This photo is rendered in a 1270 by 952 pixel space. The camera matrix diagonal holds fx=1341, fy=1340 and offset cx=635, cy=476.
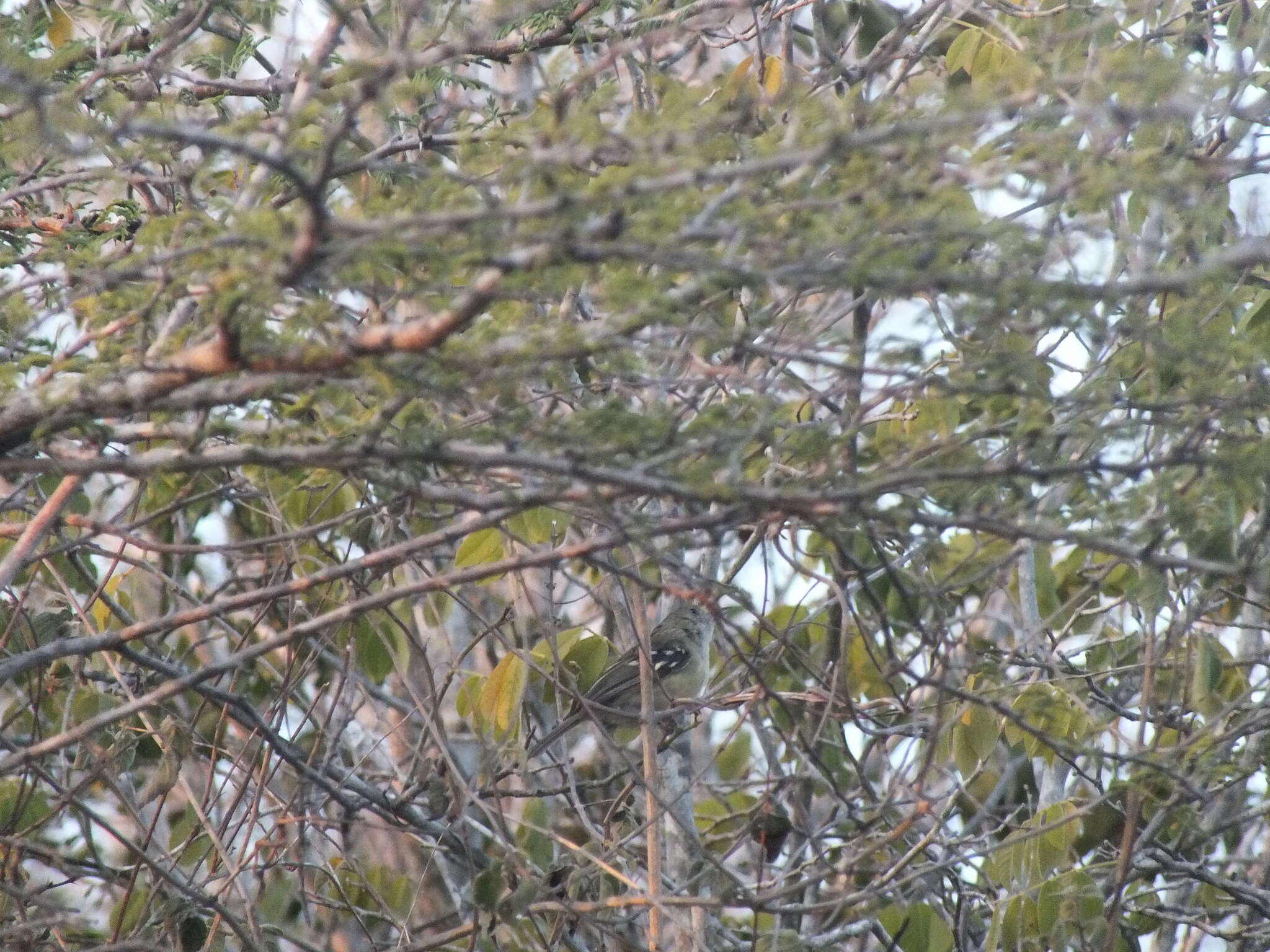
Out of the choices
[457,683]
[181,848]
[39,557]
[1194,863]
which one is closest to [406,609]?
[457,683]

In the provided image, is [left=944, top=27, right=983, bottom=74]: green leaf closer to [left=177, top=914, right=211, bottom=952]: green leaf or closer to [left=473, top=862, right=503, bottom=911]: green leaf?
[left=473, top=862, right=503, bottom=911]: green leaf

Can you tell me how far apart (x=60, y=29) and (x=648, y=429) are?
4.01 metres

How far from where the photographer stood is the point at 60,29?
5367 millimetres

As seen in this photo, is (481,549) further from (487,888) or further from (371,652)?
(487,888)

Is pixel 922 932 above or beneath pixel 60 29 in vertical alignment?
beneath

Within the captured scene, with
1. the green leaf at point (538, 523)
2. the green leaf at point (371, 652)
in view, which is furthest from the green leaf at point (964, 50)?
the green leaf at point (371, 652)

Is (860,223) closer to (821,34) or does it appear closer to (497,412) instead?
(497,412)

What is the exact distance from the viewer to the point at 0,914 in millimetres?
4180

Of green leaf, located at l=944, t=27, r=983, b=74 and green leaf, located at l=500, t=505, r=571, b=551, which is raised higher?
green leaf, located at l=944, t=27, r=983, b=74

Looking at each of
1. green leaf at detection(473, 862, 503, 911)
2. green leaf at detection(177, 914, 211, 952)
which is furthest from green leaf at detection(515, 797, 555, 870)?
green leaf at detection(473, 862, 503, 911)

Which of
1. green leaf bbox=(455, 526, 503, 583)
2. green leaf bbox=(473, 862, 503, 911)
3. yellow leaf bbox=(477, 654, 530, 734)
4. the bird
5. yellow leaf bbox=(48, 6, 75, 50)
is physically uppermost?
yellow leaf bbox=(48, 6, 75, 50)

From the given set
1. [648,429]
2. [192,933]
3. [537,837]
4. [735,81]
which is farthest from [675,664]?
[648,429]

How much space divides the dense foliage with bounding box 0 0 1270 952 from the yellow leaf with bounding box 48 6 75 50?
0.08 ft

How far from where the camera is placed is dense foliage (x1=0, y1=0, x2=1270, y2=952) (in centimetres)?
238
